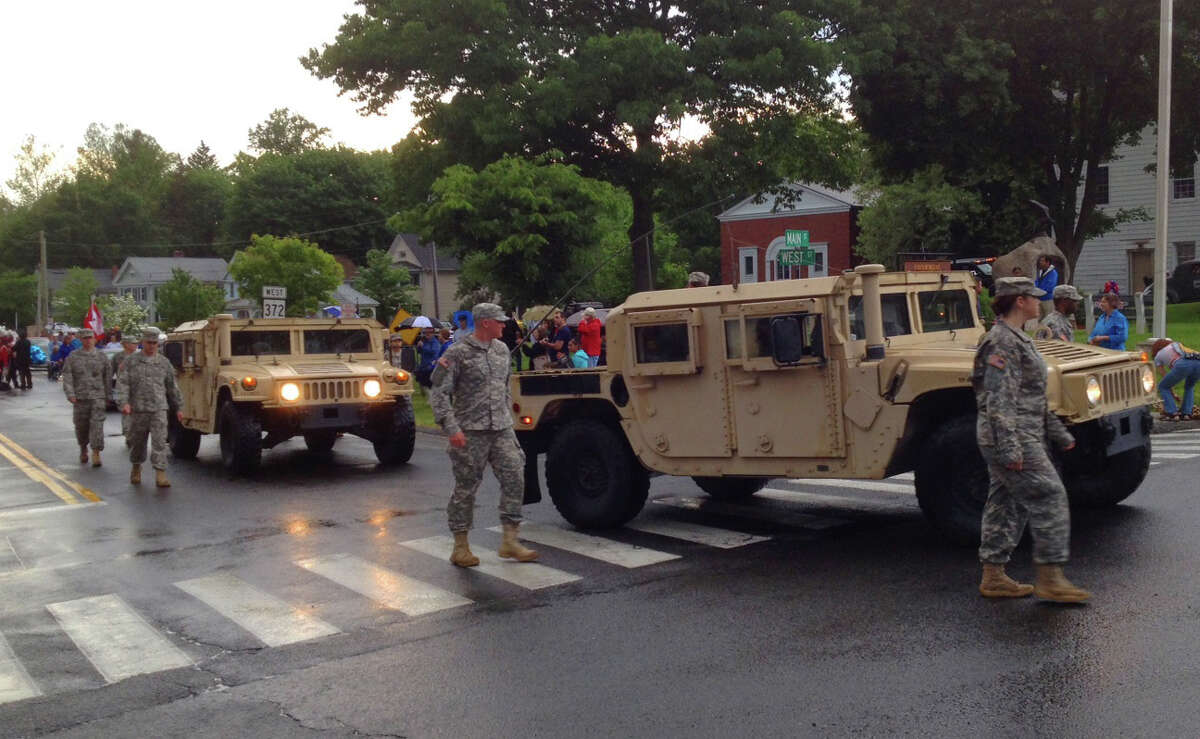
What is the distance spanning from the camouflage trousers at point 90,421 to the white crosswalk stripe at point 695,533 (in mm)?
9531

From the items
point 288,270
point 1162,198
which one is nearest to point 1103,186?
point 288,270

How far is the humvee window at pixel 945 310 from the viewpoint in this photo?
9.48 m

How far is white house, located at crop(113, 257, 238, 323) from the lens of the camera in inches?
3782

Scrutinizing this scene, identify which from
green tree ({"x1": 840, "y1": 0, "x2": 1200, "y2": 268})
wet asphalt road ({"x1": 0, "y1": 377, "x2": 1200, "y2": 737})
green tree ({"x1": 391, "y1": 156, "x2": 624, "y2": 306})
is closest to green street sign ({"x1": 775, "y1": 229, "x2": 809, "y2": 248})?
wet asphalt road ({"x1": 0, "y1": 377, "x2": 1200, "y2": 737})

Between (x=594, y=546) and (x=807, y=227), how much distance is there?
156 ft

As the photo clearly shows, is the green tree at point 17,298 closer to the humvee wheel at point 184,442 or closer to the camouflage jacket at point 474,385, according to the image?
the humvee wheel at point 184,442

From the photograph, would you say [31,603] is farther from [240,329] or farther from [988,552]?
[240,329]

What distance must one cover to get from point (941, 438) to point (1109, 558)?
4.14 ft

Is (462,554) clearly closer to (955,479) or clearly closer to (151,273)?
(955,479)

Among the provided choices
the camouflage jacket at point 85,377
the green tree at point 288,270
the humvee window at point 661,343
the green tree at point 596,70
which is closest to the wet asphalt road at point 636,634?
the humvee window at point 661,343

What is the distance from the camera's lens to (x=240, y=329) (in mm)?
16078

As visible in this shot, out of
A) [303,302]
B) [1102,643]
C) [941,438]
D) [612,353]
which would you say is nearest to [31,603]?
[612,353]

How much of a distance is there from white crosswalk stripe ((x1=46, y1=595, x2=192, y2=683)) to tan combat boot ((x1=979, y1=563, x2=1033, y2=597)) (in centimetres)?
442

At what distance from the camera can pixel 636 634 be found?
673cm
